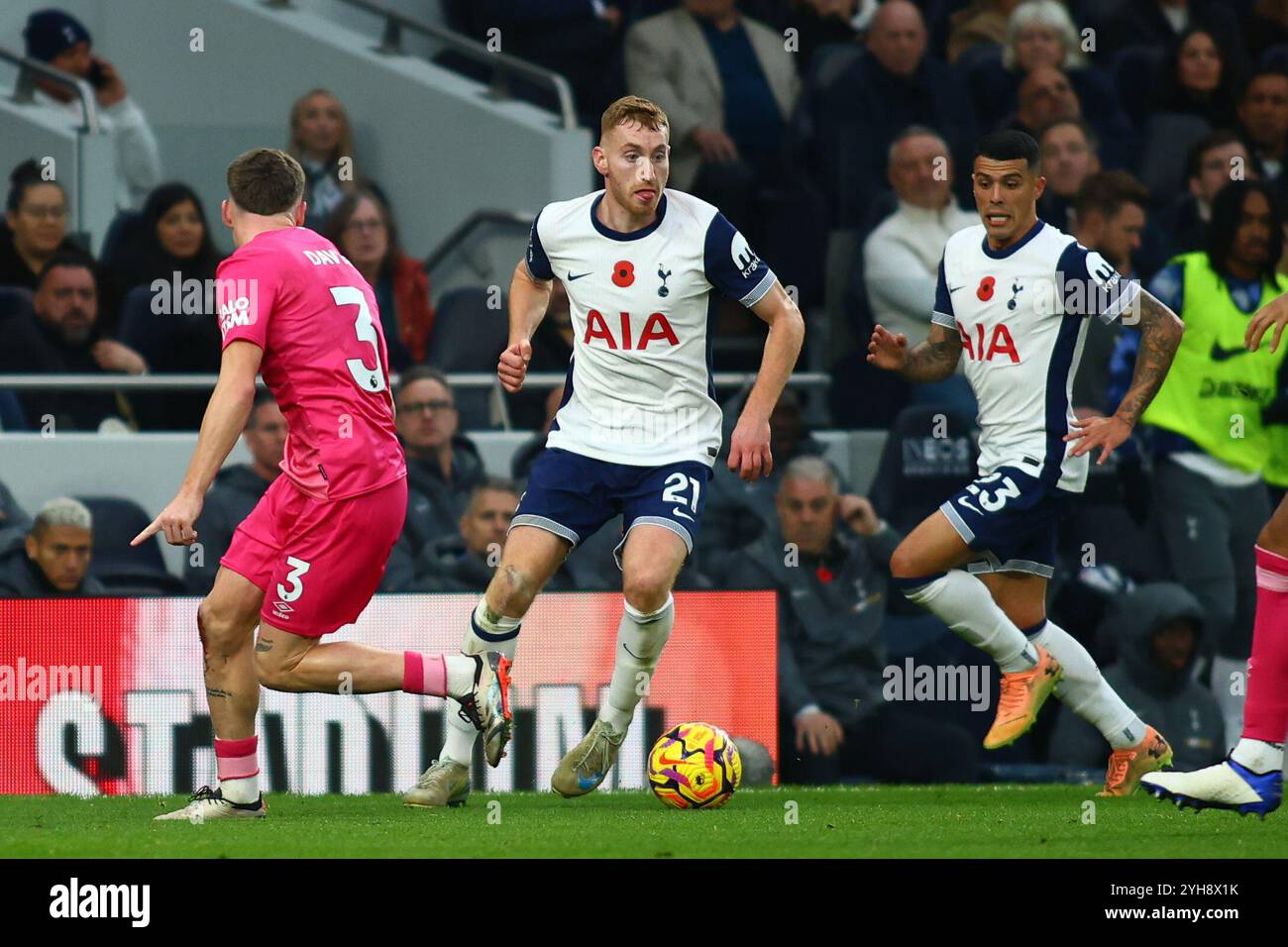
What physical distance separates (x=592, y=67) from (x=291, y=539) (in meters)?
6.93

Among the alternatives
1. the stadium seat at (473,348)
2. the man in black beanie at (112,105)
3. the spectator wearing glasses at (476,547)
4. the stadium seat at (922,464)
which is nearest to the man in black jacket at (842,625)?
the stadium seat at (922,464)

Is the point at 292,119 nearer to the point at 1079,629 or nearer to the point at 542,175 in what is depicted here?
the point at 542,175

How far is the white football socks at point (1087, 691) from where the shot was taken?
27.3 ft

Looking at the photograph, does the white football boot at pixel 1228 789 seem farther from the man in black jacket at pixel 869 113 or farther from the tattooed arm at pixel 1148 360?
the man in black jacket at pixel 869 113

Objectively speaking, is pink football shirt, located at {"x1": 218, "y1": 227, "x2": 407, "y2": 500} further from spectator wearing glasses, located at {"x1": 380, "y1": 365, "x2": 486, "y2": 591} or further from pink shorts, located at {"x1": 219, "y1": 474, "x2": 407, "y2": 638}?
spectator wearing glasses, located at {"x1": 380, "y1": 365, "x2": 486, "y2": 591}

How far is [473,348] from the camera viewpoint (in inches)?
448

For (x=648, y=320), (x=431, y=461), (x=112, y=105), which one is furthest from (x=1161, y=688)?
(x=112, y=105)

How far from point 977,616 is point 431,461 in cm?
314

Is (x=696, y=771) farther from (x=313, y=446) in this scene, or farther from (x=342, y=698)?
(x=342, y=698)

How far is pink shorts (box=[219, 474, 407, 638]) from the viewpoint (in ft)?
22.5

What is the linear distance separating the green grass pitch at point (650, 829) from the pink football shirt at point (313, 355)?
3.75ft

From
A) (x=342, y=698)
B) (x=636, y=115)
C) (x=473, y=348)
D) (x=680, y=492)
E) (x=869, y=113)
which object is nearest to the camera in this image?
(x=636, y=115)

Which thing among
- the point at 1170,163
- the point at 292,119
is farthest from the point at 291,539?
the point at 1170,163

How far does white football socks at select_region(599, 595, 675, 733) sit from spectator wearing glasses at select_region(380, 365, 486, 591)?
2.51 m
